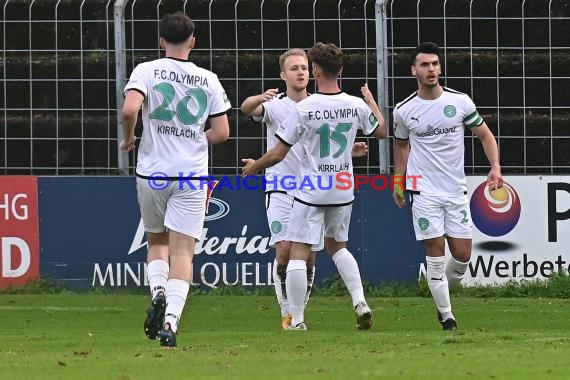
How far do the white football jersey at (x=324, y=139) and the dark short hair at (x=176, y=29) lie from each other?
71.2 inches

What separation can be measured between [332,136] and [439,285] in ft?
4.52

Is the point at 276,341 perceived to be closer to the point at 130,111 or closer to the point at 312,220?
the point at 312,220

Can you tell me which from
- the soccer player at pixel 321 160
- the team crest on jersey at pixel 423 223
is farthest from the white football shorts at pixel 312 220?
the team crest on jersey at pixel 423 223

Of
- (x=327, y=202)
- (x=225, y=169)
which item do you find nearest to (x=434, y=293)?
(x=327, y=202)

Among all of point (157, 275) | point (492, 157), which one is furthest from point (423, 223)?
point (157, 275)

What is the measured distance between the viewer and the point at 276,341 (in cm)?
965

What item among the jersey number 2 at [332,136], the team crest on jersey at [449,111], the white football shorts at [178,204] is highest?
the team crest on jersey at [449,111]

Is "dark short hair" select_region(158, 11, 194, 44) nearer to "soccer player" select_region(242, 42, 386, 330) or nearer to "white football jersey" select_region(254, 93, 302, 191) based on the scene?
"soccer player" select_region(242, 42, 386, 330)

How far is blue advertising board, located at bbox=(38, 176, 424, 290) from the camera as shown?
1545cm

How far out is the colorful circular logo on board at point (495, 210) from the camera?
602 inches

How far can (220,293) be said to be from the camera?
15.4 m

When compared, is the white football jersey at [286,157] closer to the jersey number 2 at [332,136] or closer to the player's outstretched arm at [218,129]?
the jersey number 2 at [332,136]

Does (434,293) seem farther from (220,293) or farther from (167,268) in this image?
(220,293)

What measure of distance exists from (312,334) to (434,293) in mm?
1375
